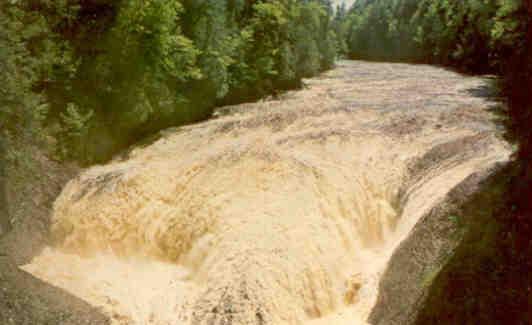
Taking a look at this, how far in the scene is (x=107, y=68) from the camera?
14.5 m

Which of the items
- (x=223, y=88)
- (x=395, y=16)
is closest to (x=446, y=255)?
(x=223, y=88)

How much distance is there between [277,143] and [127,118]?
211 inches

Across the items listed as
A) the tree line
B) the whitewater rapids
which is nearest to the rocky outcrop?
the whitewater rapids

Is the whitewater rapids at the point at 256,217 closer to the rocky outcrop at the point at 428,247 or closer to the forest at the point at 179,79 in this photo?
the rocky outcrop at the point at 428,247

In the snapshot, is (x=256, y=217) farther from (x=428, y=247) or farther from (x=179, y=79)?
(x=179, y=79)

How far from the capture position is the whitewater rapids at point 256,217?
338 inches

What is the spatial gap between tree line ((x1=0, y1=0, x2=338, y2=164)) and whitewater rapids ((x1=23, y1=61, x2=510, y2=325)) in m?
1.44

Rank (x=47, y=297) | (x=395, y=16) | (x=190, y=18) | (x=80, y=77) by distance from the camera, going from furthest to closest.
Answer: (x=395, y=16), (x=190, y=18), (x=80, y=77), (x=47, y=297)

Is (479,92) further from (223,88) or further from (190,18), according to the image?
(190,18)

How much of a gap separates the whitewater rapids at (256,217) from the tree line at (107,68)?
1441 mm

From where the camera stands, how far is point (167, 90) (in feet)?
53.8

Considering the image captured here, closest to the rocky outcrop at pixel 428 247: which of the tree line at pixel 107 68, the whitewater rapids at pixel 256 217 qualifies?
the whitewater rapids at pixel 256 217

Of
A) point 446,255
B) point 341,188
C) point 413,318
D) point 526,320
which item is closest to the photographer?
point 526,320

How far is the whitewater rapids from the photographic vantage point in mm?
8586
